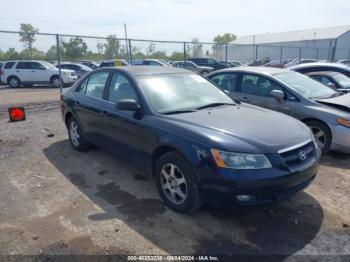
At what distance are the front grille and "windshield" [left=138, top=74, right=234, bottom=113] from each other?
135 cm

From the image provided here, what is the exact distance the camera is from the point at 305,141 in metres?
3.43

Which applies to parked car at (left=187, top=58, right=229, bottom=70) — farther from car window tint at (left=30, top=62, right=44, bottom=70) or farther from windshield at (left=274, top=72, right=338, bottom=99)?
windshield at (left=274, top=72, right=338, bottom=99)

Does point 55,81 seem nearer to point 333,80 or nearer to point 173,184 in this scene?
point 333,80

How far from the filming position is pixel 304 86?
610 centimetres

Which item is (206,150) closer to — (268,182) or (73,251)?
(268,182)

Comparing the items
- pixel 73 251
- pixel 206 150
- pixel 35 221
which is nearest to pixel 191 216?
pixel 206 150

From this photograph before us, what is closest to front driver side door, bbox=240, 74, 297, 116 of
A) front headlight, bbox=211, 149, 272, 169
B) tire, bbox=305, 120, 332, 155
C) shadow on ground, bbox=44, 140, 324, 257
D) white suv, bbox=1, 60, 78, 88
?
tire, bbox=305, 120, 332, 155

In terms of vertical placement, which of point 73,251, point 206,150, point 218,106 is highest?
point 218,106

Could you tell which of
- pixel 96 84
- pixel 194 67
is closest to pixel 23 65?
pixel 194 67

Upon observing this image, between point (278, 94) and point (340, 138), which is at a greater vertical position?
point (278, 94)

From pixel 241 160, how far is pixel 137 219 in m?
1.38

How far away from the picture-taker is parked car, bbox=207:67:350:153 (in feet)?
17.1

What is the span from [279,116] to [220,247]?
1.91 meters

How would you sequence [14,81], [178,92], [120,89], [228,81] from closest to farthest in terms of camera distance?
[178,92] < [120,89] < [228,81] < [14,81]
